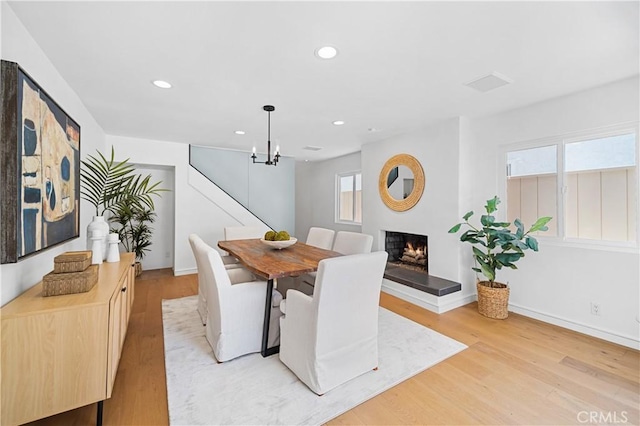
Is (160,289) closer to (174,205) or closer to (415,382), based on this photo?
(174,205)

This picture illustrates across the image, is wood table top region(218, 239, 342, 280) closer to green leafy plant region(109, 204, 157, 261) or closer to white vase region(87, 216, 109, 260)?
white vase region(87, 216, 109, 260)

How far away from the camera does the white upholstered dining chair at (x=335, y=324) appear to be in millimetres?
1810

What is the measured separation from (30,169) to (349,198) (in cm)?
557

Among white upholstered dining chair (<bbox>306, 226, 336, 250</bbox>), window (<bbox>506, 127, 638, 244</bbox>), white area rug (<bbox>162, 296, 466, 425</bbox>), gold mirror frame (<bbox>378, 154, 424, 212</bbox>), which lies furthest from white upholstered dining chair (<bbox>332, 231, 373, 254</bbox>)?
window (<bbox>506, 127, 638, 244</bbox>)

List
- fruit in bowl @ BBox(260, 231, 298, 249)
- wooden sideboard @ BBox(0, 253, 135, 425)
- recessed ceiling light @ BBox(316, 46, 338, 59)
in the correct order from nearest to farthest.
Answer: wooden sideboard @ BBox(0, 253, 135, 425) → recessed ceiling light @ BBox(316, 46, 338, 59) → fruit in bowl @ BBox(260, 231, 298, 249)

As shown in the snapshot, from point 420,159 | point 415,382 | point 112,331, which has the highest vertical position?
point 420,159

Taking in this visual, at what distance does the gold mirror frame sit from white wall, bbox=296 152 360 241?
60.7 inches

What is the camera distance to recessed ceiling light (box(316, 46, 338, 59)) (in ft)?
6.52

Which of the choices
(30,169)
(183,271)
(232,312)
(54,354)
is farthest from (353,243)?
(183,271)

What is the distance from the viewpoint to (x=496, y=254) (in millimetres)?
3234

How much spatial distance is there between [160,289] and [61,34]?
11.3 feet

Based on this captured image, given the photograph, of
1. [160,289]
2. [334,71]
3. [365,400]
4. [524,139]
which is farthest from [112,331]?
[524,139]

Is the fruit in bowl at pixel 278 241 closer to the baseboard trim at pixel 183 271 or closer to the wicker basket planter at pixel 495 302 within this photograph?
the wicker basket planter at pixel 495 302

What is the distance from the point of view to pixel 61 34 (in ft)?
6.05
